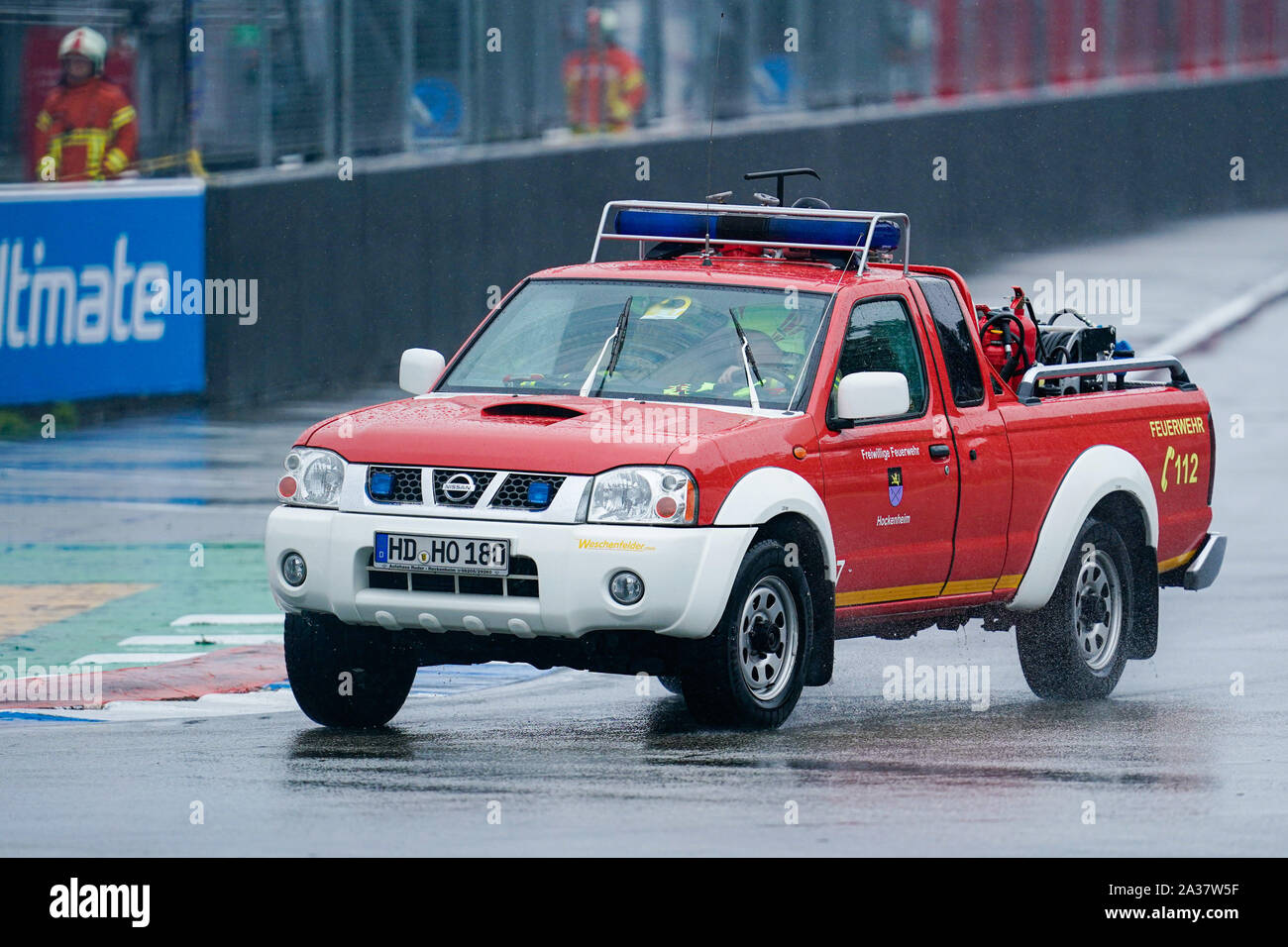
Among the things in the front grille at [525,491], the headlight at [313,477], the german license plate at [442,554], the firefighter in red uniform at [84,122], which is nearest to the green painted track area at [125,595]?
the headlight at [313,477]

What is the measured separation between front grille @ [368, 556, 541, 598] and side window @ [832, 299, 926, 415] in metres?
1.75

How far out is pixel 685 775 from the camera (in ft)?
31.1

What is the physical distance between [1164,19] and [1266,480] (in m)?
13.1

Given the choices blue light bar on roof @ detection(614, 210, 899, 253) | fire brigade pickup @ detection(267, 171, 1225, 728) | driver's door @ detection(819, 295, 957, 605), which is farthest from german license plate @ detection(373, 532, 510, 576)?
blue light bar on roof @ detection(614, 210, 899, 253)

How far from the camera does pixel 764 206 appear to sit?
471 inches

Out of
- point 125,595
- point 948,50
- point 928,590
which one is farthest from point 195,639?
point 948,50

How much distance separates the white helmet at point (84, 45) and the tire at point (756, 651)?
443 inches

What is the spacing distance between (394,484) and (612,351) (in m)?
1.27

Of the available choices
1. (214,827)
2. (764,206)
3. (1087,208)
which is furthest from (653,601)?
(1087,208)

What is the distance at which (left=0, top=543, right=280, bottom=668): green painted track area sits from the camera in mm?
13227

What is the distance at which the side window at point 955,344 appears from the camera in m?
11.6

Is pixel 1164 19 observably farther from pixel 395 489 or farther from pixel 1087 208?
pixel 395 489

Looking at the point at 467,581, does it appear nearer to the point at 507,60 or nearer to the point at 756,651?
the point at 756,651

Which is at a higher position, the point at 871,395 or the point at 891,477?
the point at 871,395
